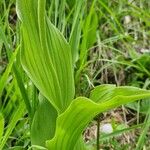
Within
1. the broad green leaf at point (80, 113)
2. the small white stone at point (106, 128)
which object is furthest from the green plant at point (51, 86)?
the small white stone at point (106, 128)

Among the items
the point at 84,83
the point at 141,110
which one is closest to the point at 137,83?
the point at 141,110

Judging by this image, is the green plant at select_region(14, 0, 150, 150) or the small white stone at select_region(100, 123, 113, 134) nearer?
the green plant at select_region(14, 0, 150, 150)

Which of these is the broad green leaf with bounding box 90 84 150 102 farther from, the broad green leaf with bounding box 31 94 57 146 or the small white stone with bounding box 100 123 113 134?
the small white stone with bounding box 100 123 113 134

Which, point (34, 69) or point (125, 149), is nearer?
point (34, 69)

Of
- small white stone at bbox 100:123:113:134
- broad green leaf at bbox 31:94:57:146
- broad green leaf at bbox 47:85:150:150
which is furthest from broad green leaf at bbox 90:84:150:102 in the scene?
small white stone at bbox 100:123:113:134

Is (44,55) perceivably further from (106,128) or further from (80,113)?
(106,128)

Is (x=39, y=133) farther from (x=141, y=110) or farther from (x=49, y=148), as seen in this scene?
(x=141, y=110)

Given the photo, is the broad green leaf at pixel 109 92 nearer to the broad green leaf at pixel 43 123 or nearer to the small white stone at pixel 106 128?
the broad green leaf at pixel 43 123

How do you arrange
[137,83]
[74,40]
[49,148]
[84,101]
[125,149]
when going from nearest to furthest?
[84,101]
[49,148]
[74,40]
[125,149]
[137,83]
